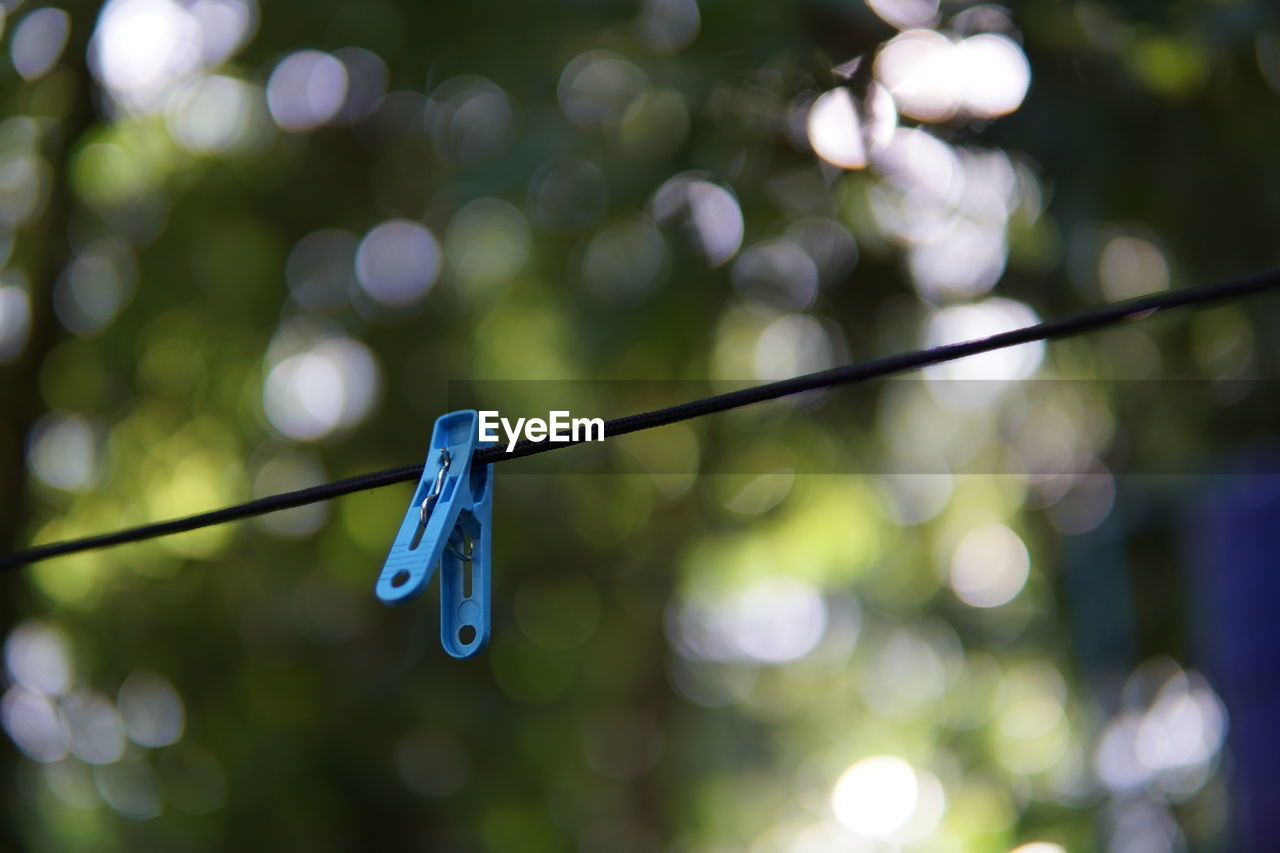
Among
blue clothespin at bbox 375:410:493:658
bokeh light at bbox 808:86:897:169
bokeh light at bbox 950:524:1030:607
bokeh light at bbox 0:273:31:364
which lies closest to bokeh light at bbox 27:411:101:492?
bokeh light at bbox 0:273:31:364

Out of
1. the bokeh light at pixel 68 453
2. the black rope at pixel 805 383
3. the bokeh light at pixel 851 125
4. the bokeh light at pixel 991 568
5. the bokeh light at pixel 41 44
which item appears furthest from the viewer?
the bokeh light at pixel 991 568

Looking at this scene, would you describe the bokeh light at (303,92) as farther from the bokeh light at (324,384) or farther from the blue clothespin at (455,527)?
the blue clothespin at (455,527)

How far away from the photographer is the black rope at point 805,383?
1.23 meters

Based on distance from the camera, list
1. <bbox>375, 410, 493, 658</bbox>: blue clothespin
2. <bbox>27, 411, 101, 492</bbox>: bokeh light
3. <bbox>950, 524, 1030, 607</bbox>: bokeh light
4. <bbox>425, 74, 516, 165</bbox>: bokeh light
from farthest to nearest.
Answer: <bbox>950, 524, 1030, 607</bbox>: bokeh light
<bbox>27, 411, 101, 492</bbox>: bokeh light
<bbox>425, 74, 516, 165</bbox>: bokeh light
<bbox>375, 410, 493, 658</bbox>: blue clothespin

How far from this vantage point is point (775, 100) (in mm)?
3805

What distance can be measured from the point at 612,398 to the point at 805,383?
480 cm

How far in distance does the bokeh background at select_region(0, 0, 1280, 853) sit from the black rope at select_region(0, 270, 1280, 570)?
7.03 ft

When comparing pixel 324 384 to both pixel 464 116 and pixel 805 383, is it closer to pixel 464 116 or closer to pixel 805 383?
pixel 464 116

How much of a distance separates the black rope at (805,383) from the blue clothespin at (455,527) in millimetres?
37

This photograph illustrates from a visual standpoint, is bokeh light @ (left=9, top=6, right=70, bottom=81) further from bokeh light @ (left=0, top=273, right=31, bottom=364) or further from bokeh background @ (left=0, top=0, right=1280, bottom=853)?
bokeh light @ (left=0, top=273, right=31, bottom=364)

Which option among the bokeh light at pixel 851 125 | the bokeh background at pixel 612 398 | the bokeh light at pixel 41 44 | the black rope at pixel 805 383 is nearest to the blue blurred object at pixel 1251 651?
the bokeh background at pixel 612 398

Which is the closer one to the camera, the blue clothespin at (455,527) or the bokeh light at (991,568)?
the blue clothespin at (455,527)

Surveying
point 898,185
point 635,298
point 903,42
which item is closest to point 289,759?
point 635,298

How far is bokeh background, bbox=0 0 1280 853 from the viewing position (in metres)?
3.88
